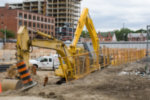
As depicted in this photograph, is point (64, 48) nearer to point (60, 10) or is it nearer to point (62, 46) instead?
point (62, 46)

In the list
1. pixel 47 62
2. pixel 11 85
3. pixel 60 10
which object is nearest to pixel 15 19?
pixel 60 10

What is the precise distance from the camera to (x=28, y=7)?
131750mm

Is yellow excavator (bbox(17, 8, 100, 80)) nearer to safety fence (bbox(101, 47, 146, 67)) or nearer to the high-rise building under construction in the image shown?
safety fence (bbox(101, 47, 146, 67))

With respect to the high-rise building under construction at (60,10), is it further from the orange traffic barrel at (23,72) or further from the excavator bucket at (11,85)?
the orange traffic barrel at (23,72)

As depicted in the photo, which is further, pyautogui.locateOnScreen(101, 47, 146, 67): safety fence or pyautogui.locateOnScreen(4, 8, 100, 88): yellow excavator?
pyautogui.locateOnScreen(101, 47, 146, 67): safety fence

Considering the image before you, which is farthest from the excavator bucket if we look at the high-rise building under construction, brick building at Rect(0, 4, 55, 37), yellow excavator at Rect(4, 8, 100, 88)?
the high-rise building under construction

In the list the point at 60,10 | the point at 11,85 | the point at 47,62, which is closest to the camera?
the point at 11,85

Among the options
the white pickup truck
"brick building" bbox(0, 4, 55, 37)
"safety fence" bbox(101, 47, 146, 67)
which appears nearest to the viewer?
"safety fence" bbox(101, 47, 146, 67)

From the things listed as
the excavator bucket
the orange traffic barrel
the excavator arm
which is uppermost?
the excavator arm

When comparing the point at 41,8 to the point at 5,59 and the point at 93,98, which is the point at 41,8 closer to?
the point at 5,59

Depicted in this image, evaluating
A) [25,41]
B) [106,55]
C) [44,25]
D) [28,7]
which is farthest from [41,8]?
[25,41]

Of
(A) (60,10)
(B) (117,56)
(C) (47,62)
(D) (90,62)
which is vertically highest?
(A) (60,10)

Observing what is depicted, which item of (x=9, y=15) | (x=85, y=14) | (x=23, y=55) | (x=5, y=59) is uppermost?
(x=9, y=15)

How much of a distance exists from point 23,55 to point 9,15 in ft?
272
